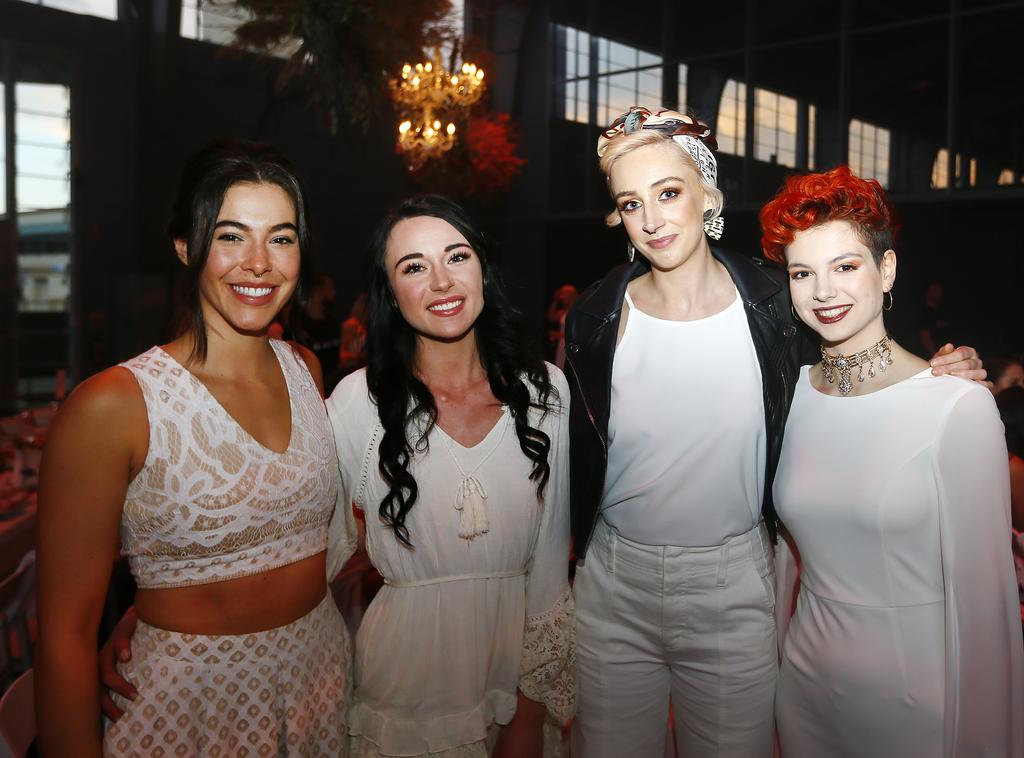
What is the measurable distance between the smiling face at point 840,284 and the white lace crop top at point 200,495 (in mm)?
1220

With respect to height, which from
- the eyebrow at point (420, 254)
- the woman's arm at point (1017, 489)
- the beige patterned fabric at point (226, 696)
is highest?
the eyebrow at point (420, 254)

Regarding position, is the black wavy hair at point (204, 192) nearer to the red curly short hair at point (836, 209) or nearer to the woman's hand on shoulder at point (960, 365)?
the red curly short hair at point (836, 209)

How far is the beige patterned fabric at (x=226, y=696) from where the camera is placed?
1.58m

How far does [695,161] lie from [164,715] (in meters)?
1.75

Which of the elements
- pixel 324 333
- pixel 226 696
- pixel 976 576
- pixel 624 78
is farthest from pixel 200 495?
pixel 624 78

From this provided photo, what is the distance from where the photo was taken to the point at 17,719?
179cm

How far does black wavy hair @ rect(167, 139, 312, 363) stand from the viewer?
5.54ft

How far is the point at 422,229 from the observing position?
6.64ft

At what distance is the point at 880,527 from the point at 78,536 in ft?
5.33

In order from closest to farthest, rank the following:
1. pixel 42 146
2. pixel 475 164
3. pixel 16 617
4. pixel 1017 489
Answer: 1. pixel 1017 489
2. pixel 16 617
3. pixel 42 146
4. pixel 475 164

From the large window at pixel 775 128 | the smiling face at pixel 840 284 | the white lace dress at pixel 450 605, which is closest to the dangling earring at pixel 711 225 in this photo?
the smiling face at pixel 840 284

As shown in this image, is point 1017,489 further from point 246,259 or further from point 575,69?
point 575,69

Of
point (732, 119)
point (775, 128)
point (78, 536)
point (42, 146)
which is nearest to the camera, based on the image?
point (78, 536)

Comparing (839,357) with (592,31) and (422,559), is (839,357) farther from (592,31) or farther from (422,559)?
(592,31)
